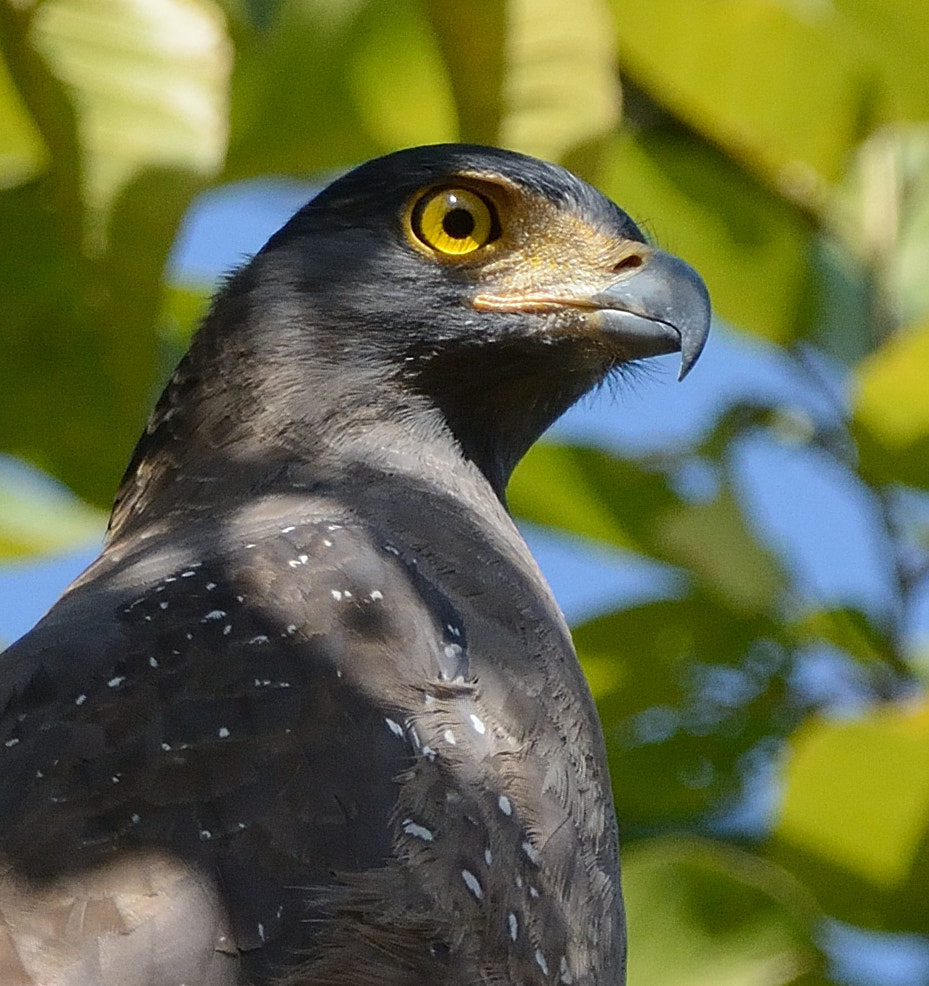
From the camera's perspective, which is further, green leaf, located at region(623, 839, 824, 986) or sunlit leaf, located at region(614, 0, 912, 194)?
sunlit leaf, located at region(614, 0, 912, 194)

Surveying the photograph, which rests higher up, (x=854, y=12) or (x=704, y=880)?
(x=854, y=12)

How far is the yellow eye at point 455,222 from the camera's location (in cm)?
486

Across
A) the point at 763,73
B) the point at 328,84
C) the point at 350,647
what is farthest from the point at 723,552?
the point at 350,647

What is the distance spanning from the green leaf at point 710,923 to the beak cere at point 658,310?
1338mm

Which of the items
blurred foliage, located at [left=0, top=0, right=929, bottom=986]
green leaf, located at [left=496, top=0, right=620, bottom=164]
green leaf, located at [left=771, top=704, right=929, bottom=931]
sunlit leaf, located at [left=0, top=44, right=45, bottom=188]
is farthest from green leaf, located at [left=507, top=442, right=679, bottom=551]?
sunlit leaf, located at [left=0, top=44, right=45, bottom=188]

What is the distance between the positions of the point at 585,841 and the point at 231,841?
74cm

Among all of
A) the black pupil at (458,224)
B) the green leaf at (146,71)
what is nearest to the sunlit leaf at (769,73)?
the black pupil at (458,224)

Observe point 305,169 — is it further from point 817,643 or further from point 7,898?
point 7,898

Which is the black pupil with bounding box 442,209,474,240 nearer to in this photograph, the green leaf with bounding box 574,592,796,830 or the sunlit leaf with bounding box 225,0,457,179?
the sunlit leaf with bounding box 225,0,457,179

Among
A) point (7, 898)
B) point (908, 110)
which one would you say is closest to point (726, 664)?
point (908, 110)

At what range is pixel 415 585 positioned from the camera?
4047 mm

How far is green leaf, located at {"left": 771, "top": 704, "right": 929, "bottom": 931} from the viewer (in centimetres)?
530

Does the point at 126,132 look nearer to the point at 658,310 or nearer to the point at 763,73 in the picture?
the point at 658,310

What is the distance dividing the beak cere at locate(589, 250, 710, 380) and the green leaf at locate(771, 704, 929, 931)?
1.17m
